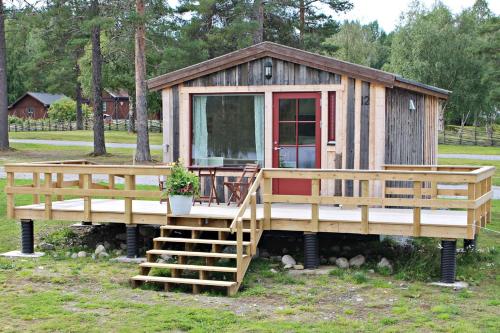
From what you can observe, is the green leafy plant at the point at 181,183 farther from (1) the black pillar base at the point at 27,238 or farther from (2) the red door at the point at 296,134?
(1) the black pillar base at the point at 27,238

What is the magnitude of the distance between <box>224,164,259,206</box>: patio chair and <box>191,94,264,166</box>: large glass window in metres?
0.29

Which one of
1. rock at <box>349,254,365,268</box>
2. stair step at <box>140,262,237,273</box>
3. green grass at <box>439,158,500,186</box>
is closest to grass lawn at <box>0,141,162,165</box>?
green grass at <box>439,158,500,186</box>

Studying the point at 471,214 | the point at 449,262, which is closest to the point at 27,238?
the point at 449,262

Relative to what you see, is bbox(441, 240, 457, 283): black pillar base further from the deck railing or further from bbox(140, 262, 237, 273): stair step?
the deck railing

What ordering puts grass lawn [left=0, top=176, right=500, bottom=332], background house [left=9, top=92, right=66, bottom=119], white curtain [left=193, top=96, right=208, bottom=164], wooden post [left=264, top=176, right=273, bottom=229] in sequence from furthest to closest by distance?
background house [left=9, top=92, right=66, bottom=119] → white curtain [left=193, top=96, right=208, bottom=164] → wooden post [left=264, top=176, right=273, bottom=229] → grass lawn [left=0, top=176, right=500, bottom=332]

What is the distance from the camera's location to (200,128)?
12.4 metres

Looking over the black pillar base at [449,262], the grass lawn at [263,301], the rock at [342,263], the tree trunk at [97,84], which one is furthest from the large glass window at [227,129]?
the tree trunk at [97,84]

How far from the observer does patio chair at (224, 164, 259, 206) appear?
11.2 meters

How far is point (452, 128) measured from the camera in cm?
5066

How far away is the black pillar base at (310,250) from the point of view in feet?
32.5

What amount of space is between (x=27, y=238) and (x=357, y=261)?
16.4 ft

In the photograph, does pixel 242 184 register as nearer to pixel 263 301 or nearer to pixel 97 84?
pixel 263 301

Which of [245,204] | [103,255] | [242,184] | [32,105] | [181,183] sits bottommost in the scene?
[103,255]

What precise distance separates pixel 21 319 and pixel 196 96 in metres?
5.69
